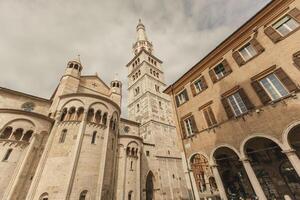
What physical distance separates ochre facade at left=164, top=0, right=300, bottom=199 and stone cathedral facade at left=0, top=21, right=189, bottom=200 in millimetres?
9550

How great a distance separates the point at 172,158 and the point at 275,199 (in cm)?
1884

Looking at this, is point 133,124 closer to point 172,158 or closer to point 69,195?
point 172,158

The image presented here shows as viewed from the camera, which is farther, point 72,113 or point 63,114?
point 72,113

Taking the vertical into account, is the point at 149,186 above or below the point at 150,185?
below

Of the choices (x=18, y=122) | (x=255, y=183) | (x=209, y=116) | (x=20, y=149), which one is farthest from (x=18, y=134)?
(x=255, y=183)

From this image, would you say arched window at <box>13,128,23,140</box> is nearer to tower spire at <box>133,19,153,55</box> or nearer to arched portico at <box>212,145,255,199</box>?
arched portico at <box>212,145,255,199</box>

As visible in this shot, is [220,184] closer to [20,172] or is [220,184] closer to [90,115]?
[90,115]

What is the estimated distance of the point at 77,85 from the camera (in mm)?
21609

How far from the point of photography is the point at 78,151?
48.5ft

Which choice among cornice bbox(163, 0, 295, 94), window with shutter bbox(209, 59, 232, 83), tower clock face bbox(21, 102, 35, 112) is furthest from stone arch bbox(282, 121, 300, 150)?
tower clock face bbox(21, 102, 35, 112)

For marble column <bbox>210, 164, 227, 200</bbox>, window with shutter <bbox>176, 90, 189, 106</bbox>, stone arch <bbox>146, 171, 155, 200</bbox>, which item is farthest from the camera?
stone arch <bbox>146, 171, 155, 200</bbox>

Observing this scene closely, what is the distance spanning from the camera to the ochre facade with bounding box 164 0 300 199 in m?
8.17

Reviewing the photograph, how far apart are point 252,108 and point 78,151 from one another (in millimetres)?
15738

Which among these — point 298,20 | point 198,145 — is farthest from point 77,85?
point 298,20
